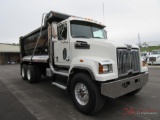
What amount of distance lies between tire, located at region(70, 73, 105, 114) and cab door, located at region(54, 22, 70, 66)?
43.8 inches

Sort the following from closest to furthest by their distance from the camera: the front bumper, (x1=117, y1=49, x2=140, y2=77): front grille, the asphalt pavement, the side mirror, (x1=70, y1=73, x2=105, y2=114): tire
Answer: the front bumper < (x1=70, y1=73, x2=105, y2=114): tire < the asphalt pavement < (x1=117, y1=49, x2=140, y2=77): front grille < the side mirror

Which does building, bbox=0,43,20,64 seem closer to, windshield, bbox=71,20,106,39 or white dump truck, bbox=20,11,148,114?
white dump truck, bbox=20,11,148,114

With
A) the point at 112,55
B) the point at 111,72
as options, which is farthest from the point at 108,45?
the point at 111,72

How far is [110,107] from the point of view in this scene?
4387 mm

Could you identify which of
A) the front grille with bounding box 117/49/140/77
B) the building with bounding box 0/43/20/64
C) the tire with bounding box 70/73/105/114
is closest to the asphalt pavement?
the tire with bounding box 70/73/105/114

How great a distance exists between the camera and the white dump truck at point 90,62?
12.0ft

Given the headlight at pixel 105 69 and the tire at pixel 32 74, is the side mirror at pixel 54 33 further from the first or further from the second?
the tire at pixel 32 74

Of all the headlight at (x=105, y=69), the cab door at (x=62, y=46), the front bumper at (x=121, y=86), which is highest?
the cab door at (x=62, y=46)

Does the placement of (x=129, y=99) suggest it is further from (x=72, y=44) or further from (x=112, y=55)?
(x=72, y=44)

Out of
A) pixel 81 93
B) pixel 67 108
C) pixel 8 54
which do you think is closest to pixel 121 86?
pixel 81 93

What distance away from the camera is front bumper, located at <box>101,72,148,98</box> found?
350 centimetres

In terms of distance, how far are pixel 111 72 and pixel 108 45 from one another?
2.35 feet

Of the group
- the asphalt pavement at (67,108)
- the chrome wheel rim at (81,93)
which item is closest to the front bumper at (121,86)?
the asphalt pavement at (67,108)

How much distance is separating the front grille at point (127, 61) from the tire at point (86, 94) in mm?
823
